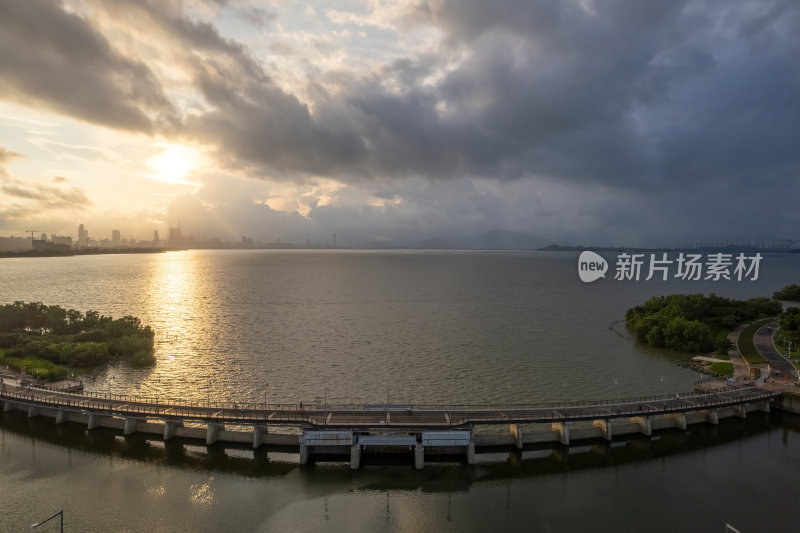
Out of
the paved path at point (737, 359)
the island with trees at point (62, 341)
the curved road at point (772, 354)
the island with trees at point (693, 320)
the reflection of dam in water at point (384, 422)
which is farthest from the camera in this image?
the island with trees at point (693, 320)

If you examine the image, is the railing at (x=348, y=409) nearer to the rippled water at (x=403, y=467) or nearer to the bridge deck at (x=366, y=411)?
the bridge deck at (x=366, y=411)

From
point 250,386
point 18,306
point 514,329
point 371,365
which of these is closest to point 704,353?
point 514,329

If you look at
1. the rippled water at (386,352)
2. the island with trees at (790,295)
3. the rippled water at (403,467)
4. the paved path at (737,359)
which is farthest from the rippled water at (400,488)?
the island with trees at (790,295)

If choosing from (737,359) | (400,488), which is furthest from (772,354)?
(400,488)

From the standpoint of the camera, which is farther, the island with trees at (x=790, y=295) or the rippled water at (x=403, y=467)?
the island with trees at (x=790, y=295)

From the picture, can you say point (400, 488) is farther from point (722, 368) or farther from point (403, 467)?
point (722, 368)

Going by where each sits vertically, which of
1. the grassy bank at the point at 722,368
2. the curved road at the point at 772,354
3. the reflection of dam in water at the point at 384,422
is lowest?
the reflection of dam in water at the point at 384,422

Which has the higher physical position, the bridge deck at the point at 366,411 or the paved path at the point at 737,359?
the paved path at the point at 737,359
